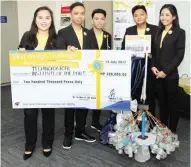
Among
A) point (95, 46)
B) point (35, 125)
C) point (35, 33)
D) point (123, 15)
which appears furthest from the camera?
point (123, 15)

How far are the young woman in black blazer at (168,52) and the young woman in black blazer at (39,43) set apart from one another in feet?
3.54

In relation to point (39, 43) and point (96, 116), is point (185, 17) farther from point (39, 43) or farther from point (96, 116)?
point (39, 43)

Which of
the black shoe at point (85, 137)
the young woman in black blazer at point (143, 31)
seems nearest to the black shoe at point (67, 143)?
the black shoe at point (85, 137)

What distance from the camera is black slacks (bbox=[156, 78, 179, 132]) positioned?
2.72 m

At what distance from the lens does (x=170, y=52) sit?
263 centimetres

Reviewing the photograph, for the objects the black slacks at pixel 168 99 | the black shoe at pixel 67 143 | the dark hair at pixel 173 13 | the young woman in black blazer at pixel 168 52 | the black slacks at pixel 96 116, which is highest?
the dark hair at pixel 173 13

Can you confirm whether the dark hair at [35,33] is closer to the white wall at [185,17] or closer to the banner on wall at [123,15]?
the banner on wall at [123,15]

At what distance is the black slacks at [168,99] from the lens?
272 centimetres

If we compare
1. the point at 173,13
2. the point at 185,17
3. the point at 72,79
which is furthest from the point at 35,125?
the point at 185,17

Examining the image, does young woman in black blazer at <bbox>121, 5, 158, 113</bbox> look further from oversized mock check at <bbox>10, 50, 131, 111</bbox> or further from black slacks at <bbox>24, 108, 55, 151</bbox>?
black slacks at <bbox>24, 108, 55, 151</bbox>

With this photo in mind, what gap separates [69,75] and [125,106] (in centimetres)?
58

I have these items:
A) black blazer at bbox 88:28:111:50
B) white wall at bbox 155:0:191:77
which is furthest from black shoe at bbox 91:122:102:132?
white wall at bbox 155:0:191:77

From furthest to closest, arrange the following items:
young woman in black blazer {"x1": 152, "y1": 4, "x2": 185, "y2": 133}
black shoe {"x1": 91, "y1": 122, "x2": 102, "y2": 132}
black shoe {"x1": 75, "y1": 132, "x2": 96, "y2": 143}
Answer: black shoe {"x1": 91, "y1": 122, "x2": 102, "y2": 132} < black shoe {"x1": 75, "y1": 132, "x2": 96, "y2": 143} < young woman in black blazer {"x1": 152, "y1": 4, "x2": 185, "y2": 133}

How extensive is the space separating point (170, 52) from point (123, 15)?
167 cm
